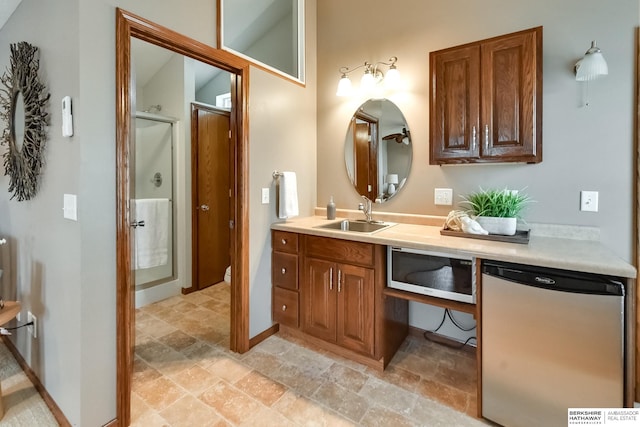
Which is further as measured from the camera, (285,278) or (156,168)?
(156,168)

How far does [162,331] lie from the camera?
2502 millimetres

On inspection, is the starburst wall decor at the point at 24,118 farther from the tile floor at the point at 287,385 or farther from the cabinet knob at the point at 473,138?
the cabinet knob at the point at 473,138

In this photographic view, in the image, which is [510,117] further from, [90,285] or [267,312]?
[90,285]

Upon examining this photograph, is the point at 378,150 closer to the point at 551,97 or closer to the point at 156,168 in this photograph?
the point at 551,97

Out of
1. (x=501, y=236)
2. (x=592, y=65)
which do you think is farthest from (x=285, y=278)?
(x=592, y=65)

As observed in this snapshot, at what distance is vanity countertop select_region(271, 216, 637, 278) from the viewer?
4.16ft

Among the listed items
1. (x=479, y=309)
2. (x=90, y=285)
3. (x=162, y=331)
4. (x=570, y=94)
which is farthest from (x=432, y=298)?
(x=162, y=331)

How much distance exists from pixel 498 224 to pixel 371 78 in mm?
1494

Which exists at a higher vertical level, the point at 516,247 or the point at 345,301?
the point at 516,247

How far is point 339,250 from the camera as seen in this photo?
6.70 ft

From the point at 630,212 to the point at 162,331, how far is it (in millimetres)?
3309

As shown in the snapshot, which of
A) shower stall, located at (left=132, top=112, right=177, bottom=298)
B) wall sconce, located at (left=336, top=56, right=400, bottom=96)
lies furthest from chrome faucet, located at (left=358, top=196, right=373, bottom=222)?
shower stall, located at (left=132, top=112, right=177, bottom=298)

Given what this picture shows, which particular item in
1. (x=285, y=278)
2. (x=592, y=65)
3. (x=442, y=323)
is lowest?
(x=442, y=323)

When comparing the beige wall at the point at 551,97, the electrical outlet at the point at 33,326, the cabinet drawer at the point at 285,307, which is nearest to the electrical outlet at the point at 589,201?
the beige wall at the point at 551,97
